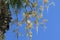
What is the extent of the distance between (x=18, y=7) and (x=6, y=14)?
122mm

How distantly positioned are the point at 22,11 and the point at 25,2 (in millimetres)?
64

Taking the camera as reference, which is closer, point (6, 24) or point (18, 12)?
point (6, 24)

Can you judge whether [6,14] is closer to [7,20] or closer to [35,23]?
[7,20]

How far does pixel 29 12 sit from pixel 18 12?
61 mm

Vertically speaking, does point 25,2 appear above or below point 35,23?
above

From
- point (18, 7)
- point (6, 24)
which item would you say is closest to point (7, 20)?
point (6, 24)

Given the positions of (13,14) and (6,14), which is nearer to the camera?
(6,14)

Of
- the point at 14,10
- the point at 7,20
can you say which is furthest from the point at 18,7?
the point at 7,20

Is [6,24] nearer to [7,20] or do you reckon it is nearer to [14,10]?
[7,20]

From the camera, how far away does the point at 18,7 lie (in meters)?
1.31

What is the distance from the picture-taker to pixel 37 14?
1.29m

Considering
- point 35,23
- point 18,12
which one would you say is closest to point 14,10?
point 18,12

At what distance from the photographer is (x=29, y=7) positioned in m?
1.30

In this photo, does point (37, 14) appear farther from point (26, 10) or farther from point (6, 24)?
point (6, 24)
